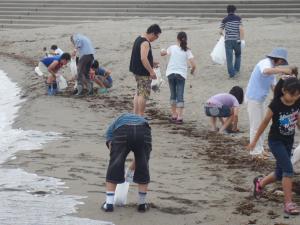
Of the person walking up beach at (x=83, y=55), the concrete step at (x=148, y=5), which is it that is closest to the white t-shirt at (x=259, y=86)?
the person walking up beach at (x=83, y=55)

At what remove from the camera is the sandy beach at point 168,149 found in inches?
251

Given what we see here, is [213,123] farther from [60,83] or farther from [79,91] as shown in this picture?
[60,83]

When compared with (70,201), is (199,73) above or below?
above

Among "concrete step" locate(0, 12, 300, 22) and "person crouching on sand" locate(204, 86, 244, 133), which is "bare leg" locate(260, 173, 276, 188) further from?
"concrete step" locate(0, 12, 300, 22)

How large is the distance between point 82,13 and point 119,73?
1515 cm

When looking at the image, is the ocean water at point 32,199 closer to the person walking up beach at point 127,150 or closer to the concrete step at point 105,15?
the person walking up beach at point 127,150

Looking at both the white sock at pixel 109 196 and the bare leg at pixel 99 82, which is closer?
the white sock at pixel 109 196

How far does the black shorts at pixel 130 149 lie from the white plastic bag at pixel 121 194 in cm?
18

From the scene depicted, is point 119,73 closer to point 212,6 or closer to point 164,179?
point 164,179

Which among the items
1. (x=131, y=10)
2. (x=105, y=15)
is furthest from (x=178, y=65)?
(x=105, y=15)

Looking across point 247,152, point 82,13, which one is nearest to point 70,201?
point 247,152

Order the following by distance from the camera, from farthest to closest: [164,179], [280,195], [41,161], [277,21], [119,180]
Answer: [277,21]
[41,161]
[164,179]
[280,195]
[119,180]

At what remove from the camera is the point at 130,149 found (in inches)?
247

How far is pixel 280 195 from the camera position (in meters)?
6.88
